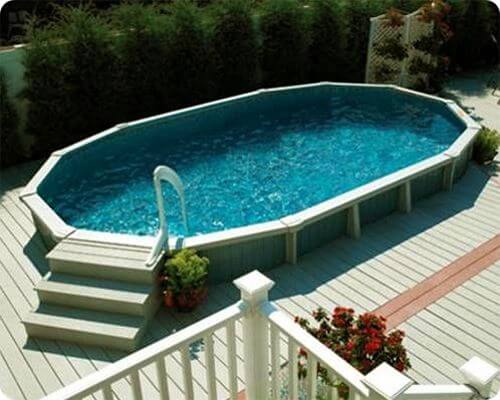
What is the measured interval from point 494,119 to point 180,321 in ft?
26.9

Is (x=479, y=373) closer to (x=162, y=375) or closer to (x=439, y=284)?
(x=162, y=375)

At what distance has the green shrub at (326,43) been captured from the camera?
11508 mm

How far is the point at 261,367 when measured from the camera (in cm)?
311

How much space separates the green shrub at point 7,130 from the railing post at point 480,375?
8.26m

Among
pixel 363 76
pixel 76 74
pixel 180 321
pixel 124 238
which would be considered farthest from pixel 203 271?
pixel 363 76

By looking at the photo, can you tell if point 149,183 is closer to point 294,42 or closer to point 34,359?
point 34,359

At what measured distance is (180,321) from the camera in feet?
17.3

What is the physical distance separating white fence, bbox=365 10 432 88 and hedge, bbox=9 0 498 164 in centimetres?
52

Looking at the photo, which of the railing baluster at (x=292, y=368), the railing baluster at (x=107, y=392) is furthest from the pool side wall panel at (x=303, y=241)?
the railing baluster at (x=107, y=392)

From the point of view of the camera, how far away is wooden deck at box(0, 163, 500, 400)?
4.66 metres

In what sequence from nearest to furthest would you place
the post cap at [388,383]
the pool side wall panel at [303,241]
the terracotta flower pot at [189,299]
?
the post cap at [388,383], the terracotta flower pot at [189,299], the pool side wall panel at [303,241]

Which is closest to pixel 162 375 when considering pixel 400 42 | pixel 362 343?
pixel 362 343

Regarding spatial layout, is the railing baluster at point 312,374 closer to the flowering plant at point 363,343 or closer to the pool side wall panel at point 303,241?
the flowering plant at point 363,343

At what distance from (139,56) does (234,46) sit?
2.06m
